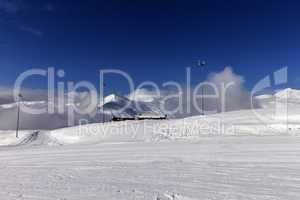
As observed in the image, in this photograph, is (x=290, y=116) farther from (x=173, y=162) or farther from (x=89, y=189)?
(x=89, y=189)

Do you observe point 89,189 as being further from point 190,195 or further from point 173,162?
point 173,162

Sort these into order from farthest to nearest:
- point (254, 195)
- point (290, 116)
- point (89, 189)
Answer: point (290, 116) < point (89, 189) < point (254, 195)

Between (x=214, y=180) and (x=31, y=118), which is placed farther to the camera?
(x=31, y=118)

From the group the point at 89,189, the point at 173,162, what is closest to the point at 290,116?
the point at 173,162

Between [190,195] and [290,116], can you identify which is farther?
[290,116]

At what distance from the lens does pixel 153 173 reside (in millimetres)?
10312

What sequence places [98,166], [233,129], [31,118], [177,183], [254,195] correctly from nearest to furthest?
1. [254,195]
2. [177,183]
3. [98,166]
4. [233,129]
5. [31,118]

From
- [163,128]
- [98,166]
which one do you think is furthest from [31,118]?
[98,166]

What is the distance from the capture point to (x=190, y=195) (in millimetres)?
7547

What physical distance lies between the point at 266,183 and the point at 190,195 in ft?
8.12

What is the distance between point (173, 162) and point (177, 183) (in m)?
3.89

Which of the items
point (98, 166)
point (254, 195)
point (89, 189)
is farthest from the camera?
point (98, 166)

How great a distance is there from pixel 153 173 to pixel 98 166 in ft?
8.91

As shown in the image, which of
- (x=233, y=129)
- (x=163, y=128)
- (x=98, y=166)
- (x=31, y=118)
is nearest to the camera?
(x=98, y=166)
